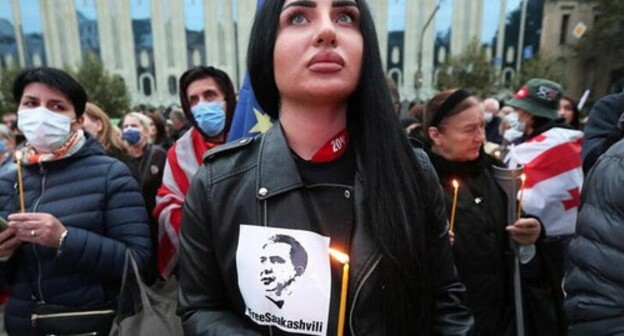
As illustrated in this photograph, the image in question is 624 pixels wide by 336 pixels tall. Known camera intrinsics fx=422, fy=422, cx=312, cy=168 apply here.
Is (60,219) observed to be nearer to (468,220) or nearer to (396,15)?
(468,220)

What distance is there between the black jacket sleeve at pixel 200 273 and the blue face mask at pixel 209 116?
1515 mm

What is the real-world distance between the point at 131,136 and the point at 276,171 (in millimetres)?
3803

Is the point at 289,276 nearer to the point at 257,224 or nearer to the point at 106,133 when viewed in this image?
the point at 257,224

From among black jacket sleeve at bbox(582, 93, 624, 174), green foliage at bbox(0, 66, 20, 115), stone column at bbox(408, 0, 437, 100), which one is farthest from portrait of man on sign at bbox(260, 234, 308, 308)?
stone column at bbox(408, 0, 437, 100)

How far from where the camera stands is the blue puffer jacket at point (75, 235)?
79.2 inches

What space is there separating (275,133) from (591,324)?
1.44 metres

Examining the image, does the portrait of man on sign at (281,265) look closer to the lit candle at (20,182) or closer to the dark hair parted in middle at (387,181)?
the dark hair parted in middle at (387,181)

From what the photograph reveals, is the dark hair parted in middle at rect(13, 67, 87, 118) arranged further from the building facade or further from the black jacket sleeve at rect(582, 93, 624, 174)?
the building facade

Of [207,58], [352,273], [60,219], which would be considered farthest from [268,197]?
[207,58]

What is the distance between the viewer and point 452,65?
102ft

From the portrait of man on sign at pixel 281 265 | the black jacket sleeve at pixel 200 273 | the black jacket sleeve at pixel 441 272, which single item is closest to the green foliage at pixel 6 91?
the black jacket sleeve at pixel 200 273

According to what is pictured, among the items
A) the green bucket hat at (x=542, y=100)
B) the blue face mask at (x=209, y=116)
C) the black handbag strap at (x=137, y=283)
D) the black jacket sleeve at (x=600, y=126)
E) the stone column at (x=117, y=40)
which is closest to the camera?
the black handbag strap at (x=137, y=283)

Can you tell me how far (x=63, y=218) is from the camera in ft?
6.59

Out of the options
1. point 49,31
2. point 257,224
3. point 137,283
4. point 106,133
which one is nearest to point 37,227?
point 137,283
